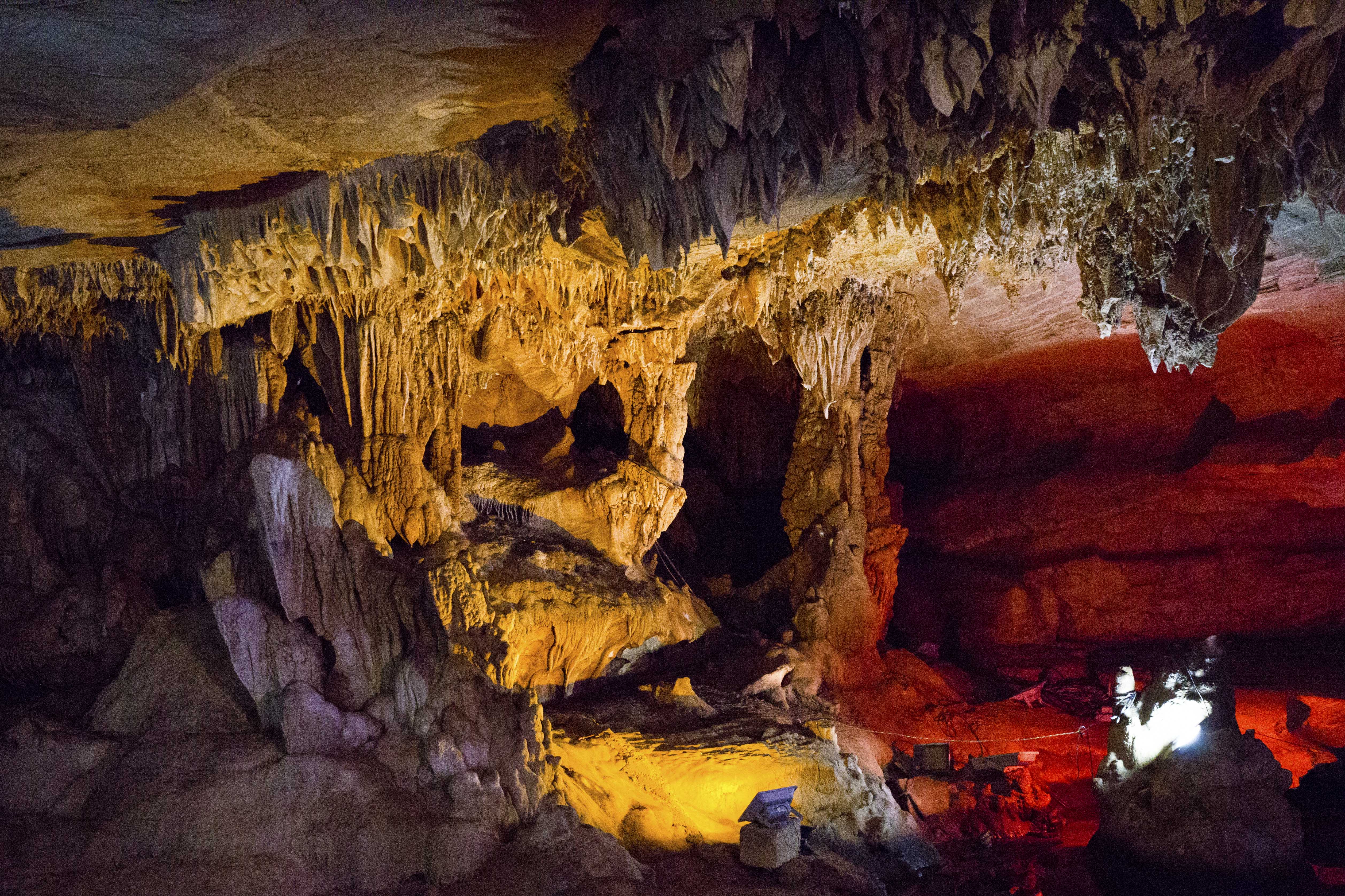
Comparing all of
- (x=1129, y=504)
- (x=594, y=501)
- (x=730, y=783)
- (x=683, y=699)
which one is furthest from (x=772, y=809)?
(x=1129, y=504)

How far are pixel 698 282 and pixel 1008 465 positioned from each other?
860 centimetres

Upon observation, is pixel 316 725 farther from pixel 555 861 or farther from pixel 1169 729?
pixel 1169 729

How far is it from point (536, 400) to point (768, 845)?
21.5 ft

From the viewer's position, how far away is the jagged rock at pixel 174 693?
6453mm

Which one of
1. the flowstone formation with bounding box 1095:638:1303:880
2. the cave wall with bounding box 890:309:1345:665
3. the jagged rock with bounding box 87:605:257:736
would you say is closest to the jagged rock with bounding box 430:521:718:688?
the jagged rock with bounding box 87:605:257:736

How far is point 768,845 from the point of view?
272 inches

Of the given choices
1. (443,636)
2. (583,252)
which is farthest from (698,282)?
(443,636)

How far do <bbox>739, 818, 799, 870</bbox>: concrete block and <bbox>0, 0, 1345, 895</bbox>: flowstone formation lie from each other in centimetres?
67

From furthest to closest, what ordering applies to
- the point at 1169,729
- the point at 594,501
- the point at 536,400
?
the point at 536,400 → the point at 594,501 → the point at 1169,729

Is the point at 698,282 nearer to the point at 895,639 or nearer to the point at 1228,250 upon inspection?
the point at 1228,250

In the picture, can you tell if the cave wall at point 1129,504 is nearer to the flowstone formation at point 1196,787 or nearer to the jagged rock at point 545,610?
the flowstone formation at point 1196,787

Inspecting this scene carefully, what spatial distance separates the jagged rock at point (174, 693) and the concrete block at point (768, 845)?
12.3 ft

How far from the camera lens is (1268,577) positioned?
43.6 feet

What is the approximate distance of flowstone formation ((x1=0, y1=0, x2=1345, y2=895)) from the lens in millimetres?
4121
